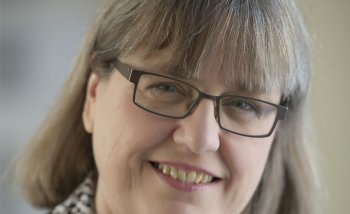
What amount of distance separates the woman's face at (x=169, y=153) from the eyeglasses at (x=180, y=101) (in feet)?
0.06

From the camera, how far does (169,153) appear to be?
1062 mm

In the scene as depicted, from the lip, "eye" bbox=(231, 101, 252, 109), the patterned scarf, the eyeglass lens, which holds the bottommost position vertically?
the patterned scarf

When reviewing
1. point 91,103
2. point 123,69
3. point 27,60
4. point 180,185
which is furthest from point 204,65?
point 27,60

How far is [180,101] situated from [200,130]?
0.39 ft

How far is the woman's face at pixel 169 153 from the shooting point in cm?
104

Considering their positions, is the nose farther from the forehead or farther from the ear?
the ear

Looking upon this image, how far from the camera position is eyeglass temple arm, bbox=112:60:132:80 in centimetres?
109

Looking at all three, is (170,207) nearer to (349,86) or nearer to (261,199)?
(261,199)

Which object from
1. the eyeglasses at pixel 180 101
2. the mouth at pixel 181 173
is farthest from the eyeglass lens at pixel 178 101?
the mouth at pixel 181 173

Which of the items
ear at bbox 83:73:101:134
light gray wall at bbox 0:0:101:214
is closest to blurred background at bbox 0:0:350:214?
light gray wall at bbox 0:0:101:214

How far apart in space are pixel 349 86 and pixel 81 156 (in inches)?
59.9

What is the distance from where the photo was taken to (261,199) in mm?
1620

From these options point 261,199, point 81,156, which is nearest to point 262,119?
point 261,199

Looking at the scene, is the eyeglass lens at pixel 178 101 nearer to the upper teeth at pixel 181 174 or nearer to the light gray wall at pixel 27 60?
the upper teeth at pixel 181 174
